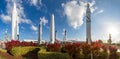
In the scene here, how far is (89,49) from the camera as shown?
83.3 ft

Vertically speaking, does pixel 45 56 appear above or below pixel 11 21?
below

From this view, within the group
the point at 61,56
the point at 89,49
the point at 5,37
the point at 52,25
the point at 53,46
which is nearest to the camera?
the point at 61,56

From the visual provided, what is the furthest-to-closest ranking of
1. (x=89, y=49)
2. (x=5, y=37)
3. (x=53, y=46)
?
(x=5, y=37) → (x=53, y=46) → (x=89, y=49)

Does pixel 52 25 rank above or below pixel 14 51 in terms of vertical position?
above

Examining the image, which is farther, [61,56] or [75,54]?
[75,54]

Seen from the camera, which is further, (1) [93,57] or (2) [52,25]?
(2) [52,25]

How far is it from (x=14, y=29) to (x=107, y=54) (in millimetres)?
17649

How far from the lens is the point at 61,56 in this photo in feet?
78.2

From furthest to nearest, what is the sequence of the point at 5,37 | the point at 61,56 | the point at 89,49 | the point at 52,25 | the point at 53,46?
the point at 5,37 < the point at 52,25 < the point at 53,46 < the point at 89,49 < the point at 61,56

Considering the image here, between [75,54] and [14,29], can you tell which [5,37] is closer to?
[14,29]

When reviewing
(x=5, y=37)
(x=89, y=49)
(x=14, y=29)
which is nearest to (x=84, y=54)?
(x=89, y=49)

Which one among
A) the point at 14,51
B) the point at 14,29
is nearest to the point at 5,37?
the point at 14,29

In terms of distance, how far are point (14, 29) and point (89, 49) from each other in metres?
16.8

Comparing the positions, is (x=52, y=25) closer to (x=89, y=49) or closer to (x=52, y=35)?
(x=52, y=35)
